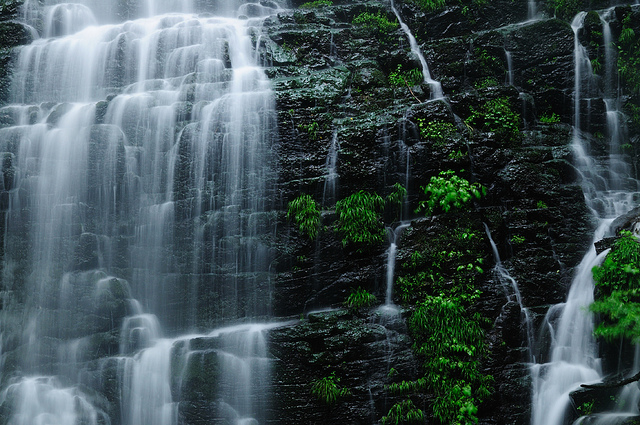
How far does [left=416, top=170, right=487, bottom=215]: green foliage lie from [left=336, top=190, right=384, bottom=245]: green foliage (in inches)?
36.9

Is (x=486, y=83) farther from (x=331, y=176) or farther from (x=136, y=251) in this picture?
(x=136, y=251)

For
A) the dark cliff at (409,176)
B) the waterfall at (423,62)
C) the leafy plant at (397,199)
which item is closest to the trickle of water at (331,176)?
the dark cliff at (409,176)

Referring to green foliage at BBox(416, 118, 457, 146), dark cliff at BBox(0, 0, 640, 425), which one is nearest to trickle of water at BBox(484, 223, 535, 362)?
dark cliff at BBox(0, 0, 640, 425)

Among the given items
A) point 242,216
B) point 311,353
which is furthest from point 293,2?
point 311,353

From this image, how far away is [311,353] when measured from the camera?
25.6ft

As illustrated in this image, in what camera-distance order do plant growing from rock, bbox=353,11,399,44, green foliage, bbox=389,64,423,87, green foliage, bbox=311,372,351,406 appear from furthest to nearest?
plant growing from rock, bbox=353,11,399,44 → green foliage, bbox=389,64,423,87 → green foliage, bbox=311,372,351,406

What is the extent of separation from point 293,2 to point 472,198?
37.2ft

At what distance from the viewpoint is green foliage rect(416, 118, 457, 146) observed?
9570 millimetres

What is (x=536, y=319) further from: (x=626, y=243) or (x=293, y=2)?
(x=293, y=2)

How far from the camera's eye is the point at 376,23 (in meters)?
13.5

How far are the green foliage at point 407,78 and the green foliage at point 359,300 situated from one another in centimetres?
561

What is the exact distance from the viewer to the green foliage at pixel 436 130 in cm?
957

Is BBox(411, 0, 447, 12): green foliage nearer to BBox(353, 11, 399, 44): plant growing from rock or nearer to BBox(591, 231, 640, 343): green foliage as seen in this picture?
BBox(353, 11, 399, 44): plant growing from rock

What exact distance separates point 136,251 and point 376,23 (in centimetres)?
948
